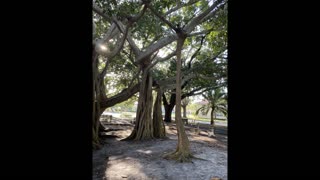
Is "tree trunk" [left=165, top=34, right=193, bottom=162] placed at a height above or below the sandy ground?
above

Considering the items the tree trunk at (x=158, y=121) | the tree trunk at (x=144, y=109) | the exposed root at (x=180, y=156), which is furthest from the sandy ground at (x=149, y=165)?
the tree trunk at (x=158, y=121)

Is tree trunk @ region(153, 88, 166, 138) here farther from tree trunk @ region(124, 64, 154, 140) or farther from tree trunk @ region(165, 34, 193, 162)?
tree trunk @ region(165, 34, 193, 162)

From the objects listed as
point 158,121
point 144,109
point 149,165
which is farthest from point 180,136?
point 158,121

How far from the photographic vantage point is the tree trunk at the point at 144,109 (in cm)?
672

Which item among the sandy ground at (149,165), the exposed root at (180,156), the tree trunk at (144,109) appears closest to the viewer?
the sandy ground at (149,165)

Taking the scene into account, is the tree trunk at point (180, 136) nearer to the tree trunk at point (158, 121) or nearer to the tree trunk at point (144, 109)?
the tree trunk at point (144, 109)

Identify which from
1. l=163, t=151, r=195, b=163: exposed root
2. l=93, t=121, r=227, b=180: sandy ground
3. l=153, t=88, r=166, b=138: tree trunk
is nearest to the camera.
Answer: l=93, t=121, r=227, b=180: sandy ground

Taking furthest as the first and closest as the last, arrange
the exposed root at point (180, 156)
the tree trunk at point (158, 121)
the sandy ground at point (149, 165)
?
the tree trunk at point (158, 121) → the exposed root at point (180, 156) → the sandy ground at point (149, 165)

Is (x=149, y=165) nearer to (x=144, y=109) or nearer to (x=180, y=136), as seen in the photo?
(x=180, y=136)

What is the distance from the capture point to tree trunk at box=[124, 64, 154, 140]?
22.1ft

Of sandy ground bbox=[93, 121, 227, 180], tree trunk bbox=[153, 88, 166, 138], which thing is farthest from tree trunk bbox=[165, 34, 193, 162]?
tree trunk bbox=[153, 88, 166, 138]
